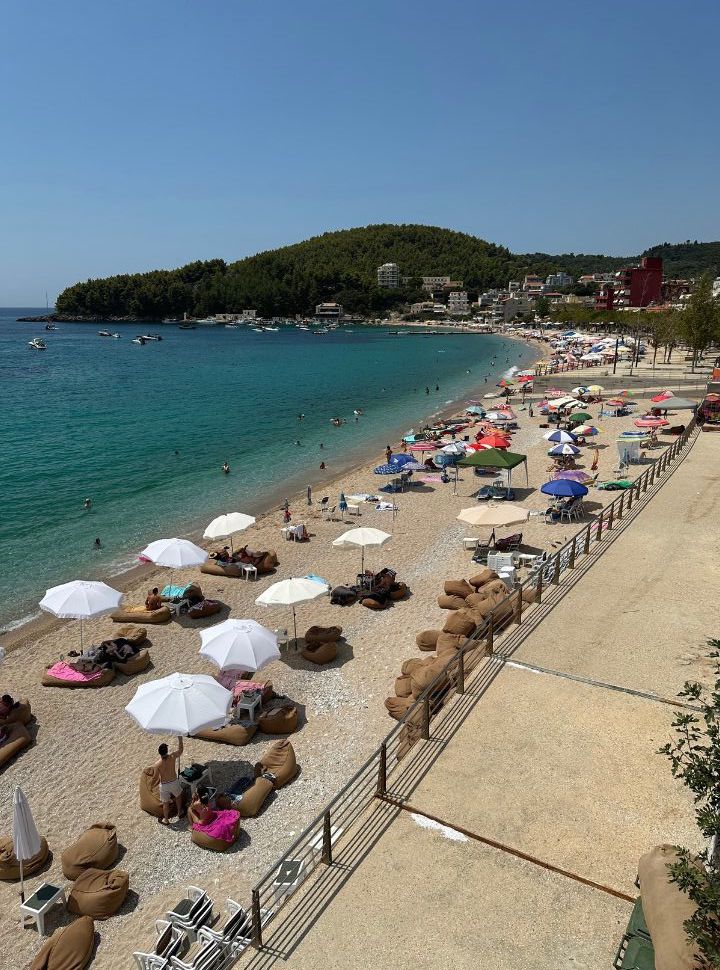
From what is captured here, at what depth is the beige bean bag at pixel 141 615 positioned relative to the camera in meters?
15.1

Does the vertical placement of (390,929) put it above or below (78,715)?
above

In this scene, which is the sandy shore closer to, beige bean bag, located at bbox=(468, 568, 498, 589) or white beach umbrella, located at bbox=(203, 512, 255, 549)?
beige bean bag, located at bbox=(468, 568, 498, 589)

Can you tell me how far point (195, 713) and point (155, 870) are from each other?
205 centimetres

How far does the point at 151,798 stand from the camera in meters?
9.10

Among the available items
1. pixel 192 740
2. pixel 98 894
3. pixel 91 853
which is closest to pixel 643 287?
pixel 192 740

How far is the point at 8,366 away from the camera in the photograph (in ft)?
302

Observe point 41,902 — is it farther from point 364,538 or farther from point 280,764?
point 364,538

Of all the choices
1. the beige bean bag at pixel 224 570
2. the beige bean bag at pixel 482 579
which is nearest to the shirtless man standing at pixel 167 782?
the beige bean bag at pixel 482 579

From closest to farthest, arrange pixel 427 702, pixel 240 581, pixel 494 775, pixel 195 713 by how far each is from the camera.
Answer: pixel 494 775 < pixel 427 702 < pixel 195 713 < pixel 240 581

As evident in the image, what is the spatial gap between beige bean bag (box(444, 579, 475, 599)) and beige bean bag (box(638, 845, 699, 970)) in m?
9.66

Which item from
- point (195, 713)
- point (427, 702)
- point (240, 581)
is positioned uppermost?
point (427, 702)

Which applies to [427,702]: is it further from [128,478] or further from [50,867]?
[128,478]

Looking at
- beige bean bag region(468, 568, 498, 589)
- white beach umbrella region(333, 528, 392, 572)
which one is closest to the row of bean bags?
white beach umbrella region(333, 528, 392, 572)

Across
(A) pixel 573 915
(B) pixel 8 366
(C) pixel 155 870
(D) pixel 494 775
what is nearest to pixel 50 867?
(C) pixel 155 870
